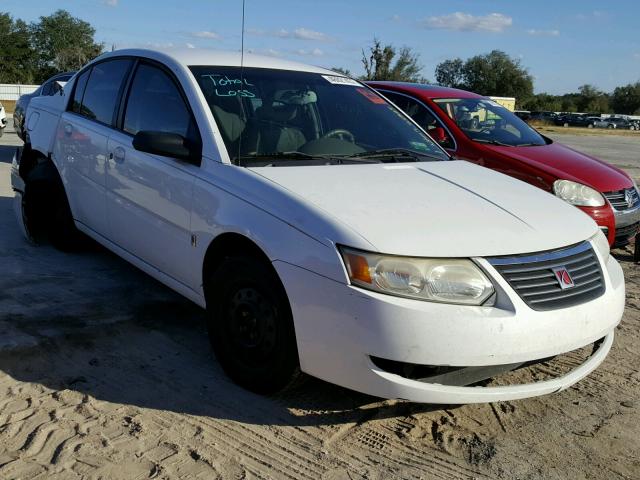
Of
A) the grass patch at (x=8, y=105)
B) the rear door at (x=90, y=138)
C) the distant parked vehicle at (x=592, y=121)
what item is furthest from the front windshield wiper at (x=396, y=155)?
the distant parked vehicle at (x=592, y=121)

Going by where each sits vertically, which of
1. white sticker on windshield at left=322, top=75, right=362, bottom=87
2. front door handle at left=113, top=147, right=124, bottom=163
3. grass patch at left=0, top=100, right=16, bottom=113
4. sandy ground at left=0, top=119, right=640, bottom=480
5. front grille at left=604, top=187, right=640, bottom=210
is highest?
white sticker on windshield at left=322, top=75, right=362, bottom=87

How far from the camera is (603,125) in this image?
5891cm

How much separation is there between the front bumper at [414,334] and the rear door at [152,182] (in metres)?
0.99

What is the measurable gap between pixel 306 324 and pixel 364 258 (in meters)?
0.42

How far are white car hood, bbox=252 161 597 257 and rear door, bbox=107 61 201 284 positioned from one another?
59cm

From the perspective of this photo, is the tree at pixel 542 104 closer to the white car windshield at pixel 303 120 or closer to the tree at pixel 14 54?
the tree at pixel 14 54

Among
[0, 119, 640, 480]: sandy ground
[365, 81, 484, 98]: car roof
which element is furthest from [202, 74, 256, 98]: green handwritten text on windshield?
[365, 81, 484, 98]: car roof

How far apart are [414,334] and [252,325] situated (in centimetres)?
91

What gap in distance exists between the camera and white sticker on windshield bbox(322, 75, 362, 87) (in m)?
4.65

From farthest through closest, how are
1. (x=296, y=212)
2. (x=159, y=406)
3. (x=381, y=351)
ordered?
(x=159, y=406), (x=296, y=212), (x=381, y=351)

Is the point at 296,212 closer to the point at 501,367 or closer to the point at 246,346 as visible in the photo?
the point at 246,346

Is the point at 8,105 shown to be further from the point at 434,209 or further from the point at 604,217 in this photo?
the point at 434,209

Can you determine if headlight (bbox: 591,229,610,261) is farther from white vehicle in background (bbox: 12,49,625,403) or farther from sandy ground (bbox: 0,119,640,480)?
sandy ground (bbox: 0,119,640,480)

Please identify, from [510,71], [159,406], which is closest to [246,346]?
[159,406]
